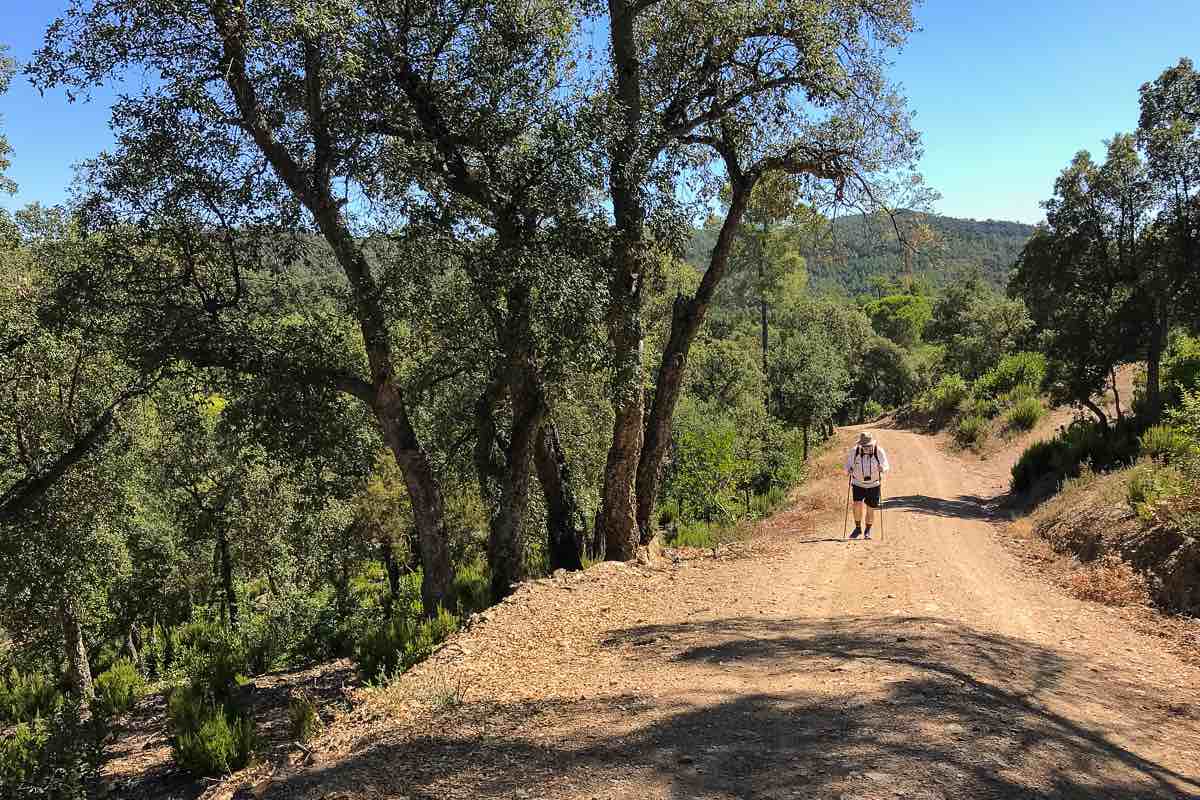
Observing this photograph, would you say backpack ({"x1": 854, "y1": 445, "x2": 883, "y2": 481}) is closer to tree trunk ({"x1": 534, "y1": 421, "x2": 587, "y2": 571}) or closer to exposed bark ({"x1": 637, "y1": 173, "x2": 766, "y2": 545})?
exposed bark ({"x1": 637, "y1": 173, "x2": 766, "y2": 545})

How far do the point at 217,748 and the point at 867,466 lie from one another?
910 centimetres

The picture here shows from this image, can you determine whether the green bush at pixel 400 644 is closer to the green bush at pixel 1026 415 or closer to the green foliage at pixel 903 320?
the green bush at pixel 1026 415

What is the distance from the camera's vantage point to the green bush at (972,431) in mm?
28281

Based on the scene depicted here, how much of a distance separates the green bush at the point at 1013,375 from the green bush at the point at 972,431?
7.37 feet

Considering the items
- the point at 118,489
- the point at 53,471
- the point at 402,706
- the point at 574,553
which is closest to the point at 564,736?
the point at 402,706

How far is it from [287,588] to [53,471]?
34.7ft

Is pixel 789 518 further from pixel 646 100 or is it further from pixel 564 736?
pixel 564 736

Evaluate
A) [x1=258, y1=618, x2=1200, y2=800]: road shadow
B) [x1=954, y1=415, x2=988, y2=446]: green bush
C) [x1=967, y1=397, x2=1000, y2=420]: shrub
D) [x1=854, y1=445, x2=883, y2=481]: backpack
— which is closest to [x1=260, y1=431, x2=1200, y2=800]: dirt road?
[x1=258, y1=618, x2=1200, y2=800]: road shadow

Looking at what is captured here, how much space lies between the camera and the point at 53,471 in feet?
28.2

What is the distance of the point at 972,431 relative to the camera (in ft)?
95.1

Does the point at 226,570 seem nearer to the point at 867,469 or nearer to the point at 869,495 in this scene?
the point at 869,495

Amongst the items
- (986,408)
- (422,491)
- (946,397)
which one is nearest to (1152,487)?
(422,491)

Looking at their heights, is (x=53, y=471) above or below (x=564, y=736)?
above

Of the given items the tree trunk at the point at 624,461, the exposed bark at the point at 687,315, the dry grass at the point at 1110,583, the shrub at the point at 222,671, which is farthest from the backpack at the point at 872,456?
the shrub at the point at 222,671
